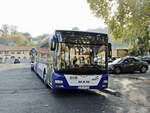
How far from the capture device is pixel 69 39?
25.2ft

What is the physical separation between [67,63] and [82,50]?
0.88m

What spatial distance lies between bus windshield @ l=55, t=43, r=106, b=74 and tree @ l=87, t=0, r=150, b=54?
21.4 ft

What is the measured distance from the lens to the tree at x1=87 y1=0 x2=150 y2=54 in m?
12.9

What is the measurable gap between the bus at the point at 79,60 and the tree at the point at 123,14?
6.29m

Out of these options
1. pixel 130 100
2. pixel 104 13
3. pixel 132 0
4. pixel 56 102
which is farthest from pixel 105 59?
pixel 104 13

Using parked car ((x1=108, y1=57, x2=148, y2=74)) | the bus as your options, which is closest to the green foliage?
parked car ((x1=108, y1=57, x2=148, y2=74))

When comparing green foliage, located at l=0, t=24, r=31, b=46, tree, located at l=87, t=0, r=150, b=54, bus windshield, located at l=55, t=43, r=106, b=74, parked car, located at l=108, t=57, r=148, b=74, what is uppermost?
green foliage, located at l=0, t=24, r=31, b=46

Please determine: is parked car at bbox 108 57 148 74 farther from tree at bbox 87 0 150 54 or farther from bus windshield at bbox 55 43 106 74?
bus windshield at bbox 55 43 106 74

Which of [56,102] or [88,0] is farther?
[88,0]

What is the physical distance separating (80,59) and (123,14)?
8457mm

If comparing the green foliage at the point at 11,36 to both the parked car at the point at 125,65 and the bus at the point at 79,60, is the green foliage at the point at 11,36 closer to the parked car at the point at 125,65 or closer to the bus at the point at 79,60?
the parked car at the point at 125,65

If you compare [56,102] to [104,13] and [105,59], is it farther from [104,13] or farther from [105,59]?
[104,13]

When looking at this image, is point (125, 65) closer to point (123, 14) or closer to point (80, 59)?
point (123, 14)

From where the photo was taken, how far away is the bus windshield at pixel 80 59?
754 cm
